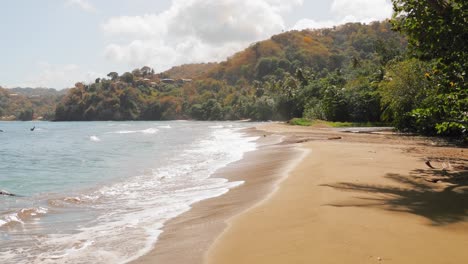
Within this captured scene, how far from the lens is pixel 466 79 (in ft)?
33.9

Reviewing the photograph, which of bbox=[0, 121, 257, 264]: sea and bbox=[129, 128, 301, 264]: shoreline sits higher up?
bbox=[129, 128, 301, 264]: shoreline

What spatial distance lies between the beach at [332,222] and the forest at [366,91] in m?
2.81

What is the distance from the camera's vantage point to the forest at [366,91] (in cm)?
1040

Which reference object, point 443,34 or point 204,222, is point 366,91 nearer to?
point 443,34

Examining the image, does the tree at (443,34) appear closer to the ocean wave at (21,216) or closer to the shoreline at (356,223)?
the shoreline at (356,223)

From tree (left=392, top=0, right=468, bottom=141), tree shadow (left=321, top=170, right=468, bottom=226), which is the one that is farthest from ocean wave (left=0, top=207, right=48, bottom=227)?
tree (left=392, top=0, right=468, bottom=141)

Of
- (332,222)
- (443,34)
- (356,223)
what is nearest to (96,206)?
(332,222)

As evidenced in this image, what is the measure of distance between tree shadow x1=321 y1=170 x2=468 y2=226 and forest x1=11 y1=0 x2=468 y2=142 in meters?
2.06

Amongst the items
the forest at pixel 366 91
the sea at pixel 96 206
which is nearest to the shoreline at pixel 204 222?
the sea at pixel 96 206

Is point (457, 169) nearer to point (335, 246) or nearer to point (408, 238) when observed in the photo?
point (408, 238)

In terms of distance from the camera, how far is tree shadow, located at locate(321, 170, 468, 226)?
7027mm

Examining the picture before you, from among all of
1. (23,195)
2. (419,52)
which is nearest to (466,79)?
(419,52)

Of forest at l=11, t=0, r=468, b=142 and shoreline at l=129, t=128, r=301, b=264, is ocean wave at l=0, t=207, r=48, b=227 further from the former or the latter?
forest at l=11, t=0, r=468, b=142

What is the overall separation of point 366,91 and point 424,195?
1944 inches
